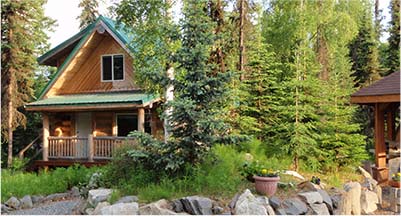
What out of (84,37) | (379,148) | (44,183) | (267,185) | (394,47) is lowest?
(44,183)

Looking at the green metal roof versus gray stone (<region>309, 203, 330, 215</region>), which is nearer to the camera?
gray stone (<region>309, 203, 330, 215</region>)

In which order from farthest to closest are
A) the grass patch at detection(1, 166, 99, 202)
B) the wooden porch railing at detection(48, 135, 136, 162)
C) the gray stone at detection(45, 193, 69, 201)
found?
1. the wooden porch railing at detection(48, 135, 136, 162)
2. the grass patch at detection(1, 166, 99, 202)
3. the gray stone at detection(45, 193, 69, 201)

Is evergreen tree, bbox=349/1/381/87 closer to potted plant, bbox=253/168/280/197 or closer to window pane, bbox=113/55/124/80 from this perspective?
window pane, bbox=113/55/124/80

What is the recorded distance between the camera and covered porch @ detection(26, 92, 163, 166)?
438 inches

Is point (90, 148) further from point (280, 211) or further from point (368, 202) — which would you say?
point (368, 202)

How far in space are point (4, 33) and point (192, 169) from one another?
37.8ft

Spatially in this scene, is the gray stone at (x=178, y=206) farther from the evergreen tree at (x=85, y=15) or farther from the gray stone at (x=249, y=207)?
the evergreen tree at (x=85, y=15)

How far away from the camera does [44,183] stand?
896 centimetres

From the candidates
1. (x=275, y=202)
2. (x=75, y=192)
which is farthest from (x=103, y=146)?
(x=275, y=202)

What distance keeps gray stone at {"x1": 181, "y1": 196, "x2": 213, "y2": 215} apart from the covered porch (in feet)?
14.9

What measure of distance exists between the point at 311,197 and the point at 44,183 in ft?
21.3

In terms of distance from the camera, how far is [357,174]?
374 inches

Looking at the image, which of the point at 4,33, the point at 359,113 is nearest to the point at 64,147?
the point at 4,33

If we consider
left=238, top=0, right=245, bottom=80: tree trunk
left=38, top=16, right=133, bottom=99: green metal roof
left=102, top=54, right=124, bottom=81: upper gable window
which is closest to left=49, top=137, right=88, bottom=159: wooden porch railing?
left=38, top=16, right=133, bottom=99: green metal roof
